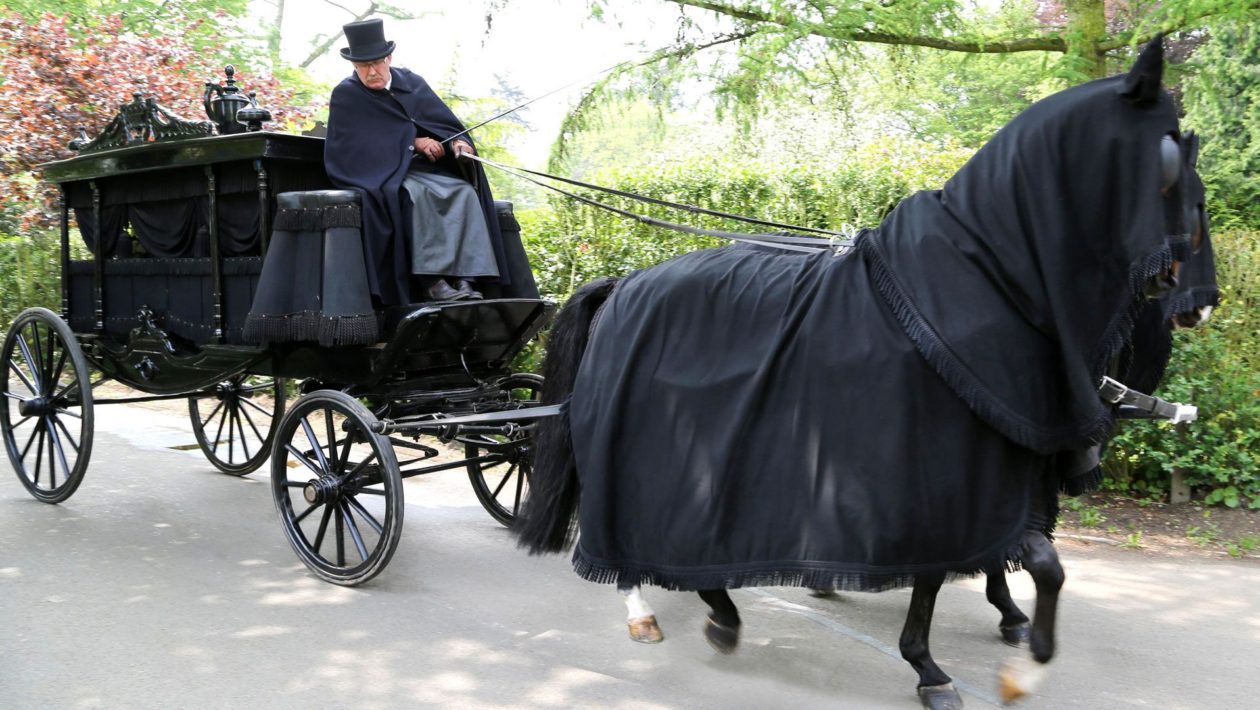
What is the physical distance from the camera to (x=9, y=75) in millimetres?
11367

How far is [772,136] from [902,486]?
11731 mm

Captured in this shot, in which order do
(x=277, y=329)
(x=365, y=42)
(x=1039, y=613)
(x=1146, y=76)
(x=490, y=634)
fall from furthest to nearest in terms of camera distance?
(x=365, y=42), (x=277, y=329), (x=490, y=634), (x=1039, y=613), (x=1146, y=76)

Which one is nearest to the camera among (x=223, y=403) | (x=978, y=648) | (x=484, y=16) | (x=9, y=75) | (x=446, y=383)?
(x=978, y=648)

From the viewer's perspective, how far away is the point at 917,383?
3.29 metres

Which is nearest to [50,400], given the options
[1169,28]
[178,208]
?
[178,208]

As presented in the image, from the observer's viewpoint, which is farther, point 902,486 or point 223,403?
point 223,403

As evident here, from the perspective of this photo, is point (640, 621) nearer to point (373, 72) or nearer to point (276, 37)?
point (373, 72)

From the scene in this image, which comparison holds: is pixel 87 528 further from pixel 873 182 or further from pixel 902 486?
pixel 873 182

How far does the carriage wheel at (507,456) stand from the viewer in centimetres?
548

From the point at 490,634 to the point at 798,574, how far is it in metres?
1.56

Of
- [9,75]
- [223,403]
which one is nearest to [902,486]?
[223,403]

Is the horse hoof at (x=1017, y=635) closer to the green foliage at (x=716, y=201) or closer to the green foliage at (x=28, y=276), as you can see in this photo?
the green foliage at (x=716, y=201)

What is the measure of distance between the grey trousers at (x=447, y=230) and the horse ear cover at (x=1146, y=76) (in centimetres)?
326

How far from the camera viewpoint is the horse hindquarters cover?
329 centimetres
